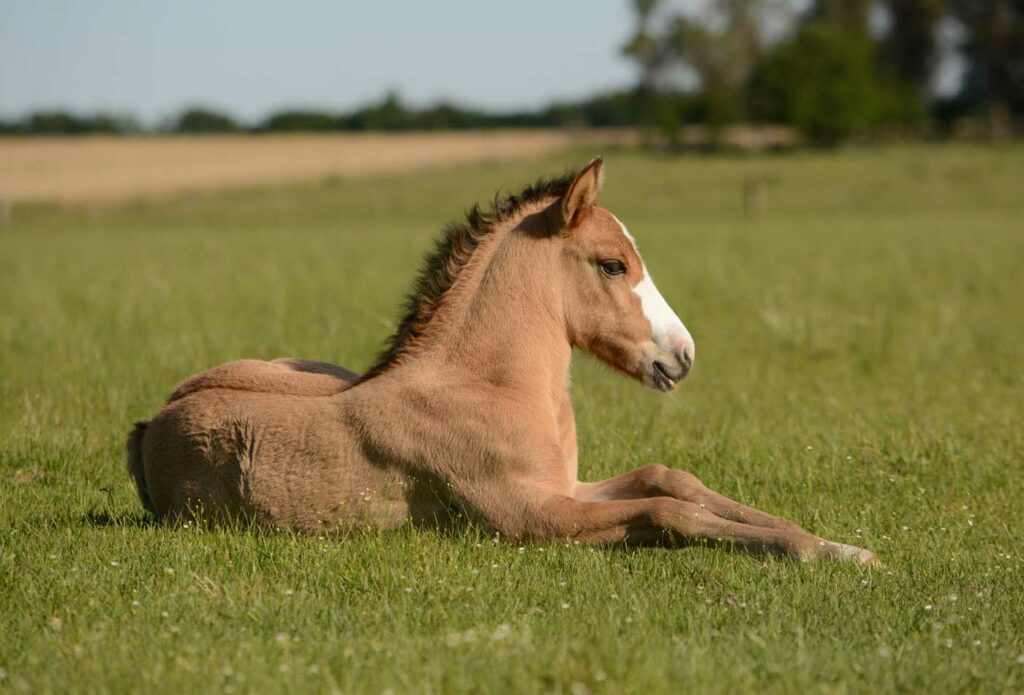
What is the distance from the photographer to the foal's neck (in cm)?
639

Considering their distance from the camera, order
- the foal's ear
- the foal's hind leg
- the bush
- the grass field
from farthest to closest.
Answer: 1. the bush
2. the foal's ear
3. the foal's hind leg
4. the grass field

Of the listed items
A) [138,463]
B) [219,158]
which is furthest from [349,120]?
[138,463]

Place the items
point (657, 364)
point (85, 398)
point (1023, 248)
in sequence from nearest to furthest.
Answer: point (657, 364), point (85, 398), point (1023, 248)

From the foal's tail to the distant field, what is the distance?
58.6 metres

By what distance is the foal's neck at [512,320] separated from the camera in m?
6.39

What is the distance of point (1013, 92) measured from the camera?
93.8 metres

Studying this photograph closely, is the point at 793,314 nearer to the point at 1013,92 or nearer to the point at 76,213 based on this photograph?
the point at 76,213

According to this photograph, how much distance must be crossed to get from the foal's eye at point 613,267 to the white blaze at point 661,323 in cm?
10

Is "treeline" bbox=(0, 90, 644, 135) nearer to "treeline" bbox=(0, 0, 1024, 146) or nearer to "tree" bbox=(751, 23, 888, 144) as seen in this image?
"treeline" bbox=(0, 0, 1024, 146)

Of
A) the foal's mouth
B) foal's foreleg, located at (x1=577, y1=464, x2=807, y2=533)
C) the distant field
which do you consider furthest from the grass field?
the distant field

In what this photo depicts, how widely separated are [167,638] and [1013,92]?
9878 cm

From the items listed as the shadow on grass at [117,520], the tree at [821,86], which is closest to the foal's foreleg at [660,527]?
the shadow on grass at [117,520]

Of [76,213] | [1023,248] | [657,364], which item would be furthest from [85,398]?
[76,213]

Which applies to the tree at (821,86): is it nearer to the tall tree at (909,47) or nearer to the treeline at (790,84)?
the treeline at (790,84)
